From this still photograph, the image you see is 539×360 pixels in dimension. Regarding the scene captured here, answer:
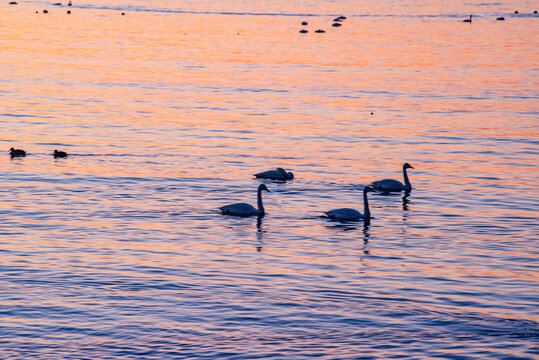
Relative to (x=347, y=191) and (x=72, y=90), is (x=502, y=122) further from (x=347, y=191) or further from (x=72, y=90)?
(x=72, y=90)

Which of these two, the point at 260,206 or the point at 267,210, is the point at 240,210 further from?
the point at 267,210

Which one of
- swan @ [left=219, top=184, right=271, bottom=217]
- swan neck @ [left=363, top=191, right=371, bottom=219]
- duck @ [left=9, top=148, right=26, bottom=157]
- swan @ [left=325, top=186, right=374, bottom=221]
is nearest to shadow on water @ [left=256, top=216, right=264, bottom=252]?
swan @ [left=219, top=184, right=271, bottom=217]

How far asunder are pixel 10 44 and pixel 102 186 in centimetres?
5989

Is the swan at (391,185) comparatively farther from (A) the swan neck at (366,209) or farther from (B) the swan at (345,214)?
(B) the swan at (345,214)

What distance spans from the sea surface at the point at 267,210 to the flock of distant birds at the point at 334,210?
0.31 metres

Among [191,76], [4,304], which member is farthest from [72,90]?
[4,304]

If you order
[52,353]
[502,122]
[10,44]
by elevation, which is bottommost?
[52,353]

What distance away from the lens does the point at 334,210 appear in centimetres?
3212

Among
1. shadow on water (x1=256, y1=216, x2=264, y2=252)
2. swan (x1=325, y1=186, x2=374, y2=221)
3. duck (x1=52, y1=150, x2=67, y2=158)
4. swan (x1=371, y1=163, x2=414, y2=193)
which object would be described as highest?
duck (x1=52, y1=150, x2=67, y2=158)

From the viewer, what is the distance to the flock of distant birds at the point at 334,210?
32.2 metres

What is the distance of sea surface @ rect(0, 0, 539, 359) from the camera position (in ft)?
70.9

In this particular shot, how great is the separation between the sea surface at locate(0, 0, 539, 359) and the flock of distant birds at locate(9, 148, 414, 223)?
1.03 ft

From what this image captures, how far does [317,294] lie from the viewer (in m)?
24.2

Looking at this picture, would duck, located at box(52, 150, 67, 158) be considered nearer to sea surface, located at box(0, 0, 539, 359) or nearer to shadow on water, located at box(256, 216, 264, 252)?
sea surface, located at box(0, 0, 539, 359)
